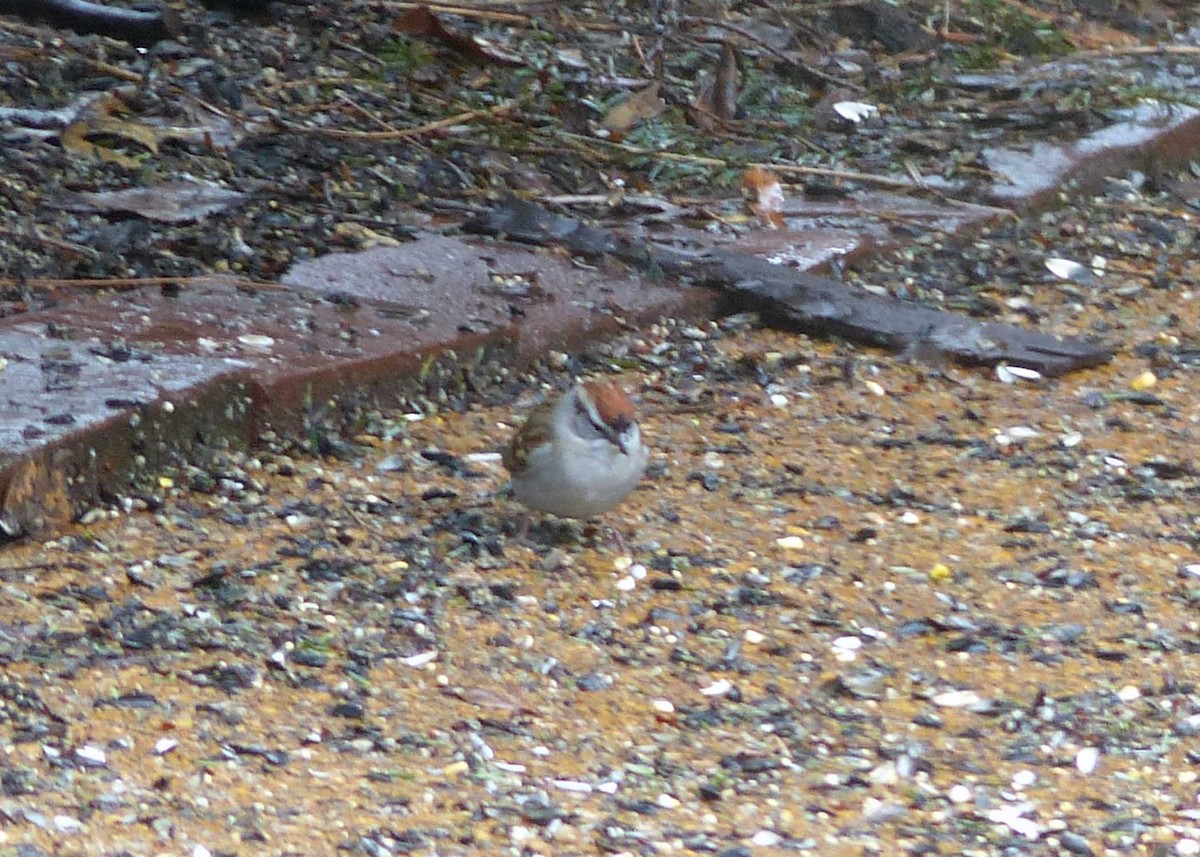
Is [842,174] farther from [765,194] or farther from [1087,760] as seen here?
[1087,760]

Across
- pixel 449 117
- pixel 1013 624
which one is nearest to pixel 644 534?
pixel 1013 624

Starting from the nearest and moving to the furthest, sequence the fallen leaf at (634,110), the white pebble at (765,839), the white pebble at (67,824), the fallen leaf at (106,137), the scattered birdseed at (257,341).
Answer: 1. the white pebble at (67,824)
2. the white pebble at (765,839)
3. the scattered birdseed at (257,341)
4. the fallen leaf at (106,137)
5. the fallen leaf at (634,110)

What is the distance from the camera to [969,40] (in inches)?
318

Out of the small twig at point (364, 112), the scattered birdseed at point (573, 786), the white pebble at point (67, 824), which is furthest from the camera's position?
the small twig at point (364, 112)

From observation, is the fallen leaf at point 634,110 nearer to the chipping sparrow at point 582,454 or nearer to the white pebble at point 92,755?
the chipping sparrow at point 582,454

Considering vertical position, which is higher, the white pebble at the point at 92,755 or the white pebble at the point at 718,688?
the white pebble at the point at 92,755

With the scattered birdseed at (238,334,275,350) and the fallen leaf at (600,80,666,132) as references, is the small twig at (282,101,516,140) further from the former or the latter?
the scattered birdseed at (238,334,275,350)

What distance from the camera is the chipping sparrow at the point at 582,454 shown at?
398cm

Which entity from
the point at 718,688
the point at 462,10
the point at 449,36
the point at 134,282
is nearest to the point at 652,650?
the point at 718,688

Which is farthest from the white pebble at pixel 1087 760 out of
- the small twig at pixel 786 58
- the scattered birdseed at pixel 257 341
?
the small twig at pixel 786 58

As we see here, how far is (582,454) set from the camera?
3.97 meters

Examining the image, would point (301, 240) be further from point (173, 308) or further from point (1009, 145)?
point (1009, 145)

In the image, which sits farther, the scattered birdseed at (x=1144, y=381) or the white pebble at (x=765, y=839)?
the scattered birdseed at (x=1144, y=381)

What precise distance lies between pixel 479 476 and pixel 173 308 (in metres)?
0.91
